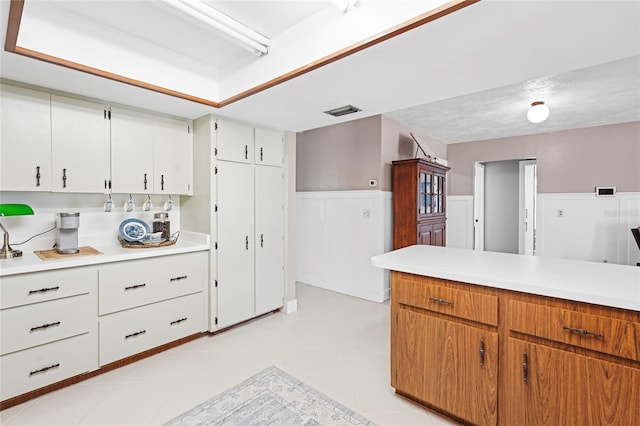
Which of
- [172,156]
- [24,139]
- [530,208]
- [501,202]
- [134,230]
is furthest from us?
[501,202]

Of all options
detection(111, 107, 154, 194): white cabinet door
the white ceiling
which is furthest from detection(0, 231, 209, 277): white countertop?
the white ceiling

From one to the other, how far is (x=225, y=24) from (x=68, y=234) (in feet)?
6.38

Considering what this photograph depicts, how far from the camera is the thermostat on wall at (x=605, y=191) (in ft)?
15.5

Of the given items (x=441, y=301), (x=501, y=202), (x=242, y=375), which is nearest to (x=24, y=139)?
(x=242, y=375)

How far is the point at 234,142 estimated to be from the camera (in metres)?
3.00

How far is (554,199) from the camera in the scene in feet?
16.9

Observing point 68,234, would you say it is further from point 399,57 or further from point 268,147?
point 399,57

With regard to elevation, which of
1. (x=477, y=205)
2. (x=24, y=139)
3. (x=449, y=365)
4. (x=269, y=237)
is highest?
(x=24, y=139)

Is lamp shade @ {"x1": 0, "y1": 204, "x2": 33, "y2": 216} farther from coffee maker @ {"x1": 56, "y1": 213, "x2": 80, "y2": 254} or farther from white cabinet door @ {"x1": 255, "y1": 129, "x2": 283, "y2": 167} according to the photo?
white cabinet door @ {"x1": 255, "y1": 129, "x2": 283, "y2": 167}

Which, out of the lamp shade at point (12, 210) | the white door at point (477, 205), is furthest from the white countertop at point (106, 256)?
the white door at point (477, 205)

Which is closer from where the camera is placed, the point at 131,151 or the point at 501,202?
the point at 131,151

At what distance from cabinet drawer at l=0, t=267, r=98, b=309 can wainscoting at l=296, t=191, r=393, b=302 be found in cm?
294

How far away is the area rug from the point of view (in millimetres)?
1775

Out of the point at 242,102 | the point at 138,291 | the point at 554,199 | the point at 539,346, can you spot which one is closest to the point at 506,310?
the point at 539,346
